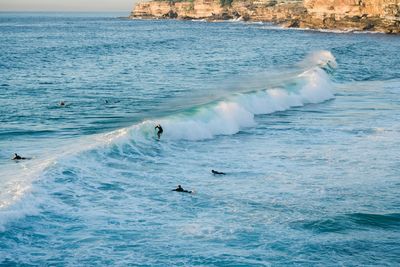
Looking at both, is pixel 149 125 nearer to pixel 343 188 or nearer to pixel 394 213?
pixel 343 188

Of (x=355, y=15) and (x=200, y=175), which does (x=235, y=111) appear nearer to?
(x=200, y=175)

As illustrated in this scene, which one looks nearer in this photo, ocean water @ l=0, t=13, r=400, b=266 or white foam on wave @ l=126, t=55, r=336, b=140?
ocean water @ l=0, t=13, r=400, b=266

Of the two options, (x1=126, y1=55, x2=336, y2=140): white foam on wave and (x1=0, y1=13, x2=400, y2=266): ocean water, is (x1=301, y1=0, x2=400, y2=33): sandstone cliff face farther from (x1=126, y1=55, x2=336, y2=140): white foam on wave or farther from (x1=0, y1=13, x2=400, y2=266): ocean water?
(x1=126, y1=55, x2=336, y2=140): white foam on wave

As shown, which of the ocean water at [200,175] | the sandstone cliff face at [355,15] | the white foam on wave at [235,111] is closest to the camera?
the ocean water at [200,175]

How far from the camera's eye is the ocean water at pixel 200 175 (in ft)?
44.5

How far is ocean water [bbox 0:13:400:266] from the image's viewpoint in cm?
1357

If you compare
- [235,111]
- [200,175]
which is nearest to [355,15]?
[235,111]

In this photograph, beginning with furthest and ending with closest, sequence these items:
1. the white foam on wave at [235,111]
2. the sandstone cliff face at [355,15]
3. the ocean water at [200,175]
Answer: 1. the sandstone cliff face at [355,15]
2. the white foam on wave at [235,111]
3. the ocean water at [200,175]

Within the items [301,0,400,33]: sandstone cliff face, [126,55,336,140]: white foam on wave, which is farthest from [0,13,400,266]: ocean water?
[301,0,400,33]: sandstone cliff face

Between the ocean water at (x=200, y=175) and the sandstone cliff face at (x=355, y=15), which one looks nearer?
the ocean water at (x=200, y=175)

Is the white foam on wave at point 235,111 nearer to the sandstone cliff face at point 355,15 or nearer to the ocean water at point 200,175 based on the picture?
the ocean water at point 200,175

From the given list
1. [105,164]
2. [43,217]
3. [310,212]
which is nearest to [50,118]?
[105,164]

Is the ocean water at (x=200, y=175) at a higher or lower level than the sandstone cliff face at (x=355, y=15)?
lower

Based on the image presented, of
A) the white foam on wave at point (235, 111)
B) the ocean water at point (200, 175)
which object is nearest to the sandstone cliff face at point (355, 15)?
the ocean water at point (200, 175)
